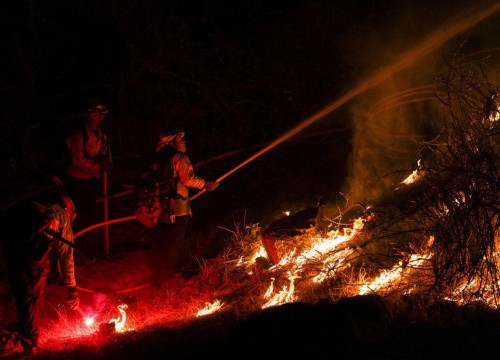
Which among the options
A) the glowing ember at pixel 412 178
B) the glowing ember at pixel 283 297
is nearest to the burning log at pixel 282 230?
the glowing ember at pixel 283 297

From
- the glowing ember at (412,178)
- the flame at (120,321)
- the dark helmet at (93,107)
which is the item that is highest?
the dark helmet at (93,107)

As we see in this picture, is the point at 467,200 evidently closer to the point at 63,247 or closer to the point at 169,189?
the point at 169,189

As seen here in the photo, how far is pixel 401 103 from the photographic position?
9.37 metres

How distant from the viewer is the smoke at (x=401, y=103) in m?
9.70

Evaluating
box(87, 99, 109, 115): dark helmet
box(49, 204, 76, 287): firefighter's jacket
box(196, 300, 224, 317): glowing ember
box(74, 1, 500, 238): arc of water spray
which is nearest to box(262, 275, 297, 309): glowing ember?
box(196, 300, 224, 317): glowing ember

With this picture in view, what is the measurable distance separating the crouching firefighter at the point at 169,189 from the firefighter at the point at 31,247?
1504 mm

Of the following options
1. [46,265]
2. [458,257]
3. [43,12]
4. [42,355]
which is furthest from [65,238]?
[43,12]

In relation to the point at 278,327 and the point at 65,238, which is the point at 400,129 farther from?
the point at 65,238

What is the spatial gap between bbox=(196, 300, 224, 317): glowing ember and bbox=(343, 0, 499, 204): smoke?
349cm

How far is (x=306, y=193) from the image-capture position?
10.7m

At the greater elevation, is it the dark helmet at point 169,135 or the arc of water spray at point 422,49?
the arc of water spray at point 422,49

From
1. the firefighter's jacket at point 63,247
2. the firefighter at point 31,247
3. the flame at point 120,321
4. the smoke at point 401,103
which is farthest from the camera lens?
the smoke at point 401,103

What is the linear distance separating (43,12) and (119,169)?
3433mm

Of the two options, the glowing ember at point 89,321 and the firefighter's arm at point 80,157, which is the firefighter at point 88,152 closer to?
the firefighter's arm at point 80,157
